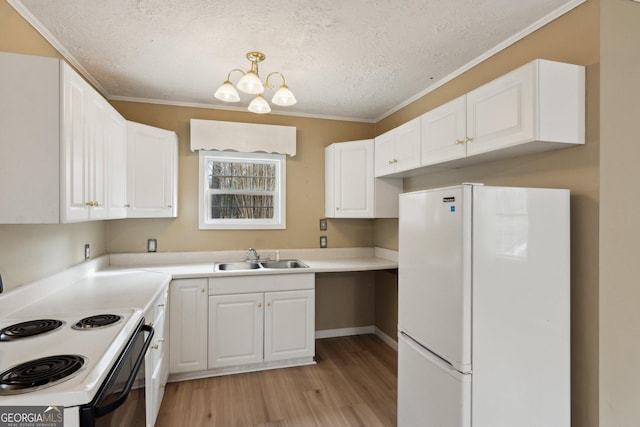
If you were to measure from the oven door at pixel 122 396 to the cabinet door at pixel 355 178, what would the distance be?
2255 millimetres

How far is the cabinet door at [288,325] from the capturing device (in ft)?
9.52

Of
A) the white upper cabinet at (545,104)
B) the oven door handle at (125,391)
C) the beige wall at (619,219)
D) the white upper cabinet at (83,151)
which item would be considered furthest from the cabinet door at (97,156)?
the beige wall at (619,219)

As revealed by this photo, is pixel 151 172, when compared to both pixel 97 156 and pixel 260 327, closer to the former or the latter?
pixel 97 156

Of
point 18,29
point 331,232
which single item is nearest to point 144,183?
point 18,29

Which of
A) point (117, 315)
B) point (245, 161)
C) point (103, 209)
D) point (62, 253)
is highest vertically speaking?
point (245, 161)

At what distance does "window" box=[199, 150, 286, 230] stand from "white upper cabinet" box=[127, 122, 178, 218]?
1.21 feet

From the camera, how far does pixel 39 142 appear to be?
1.44 meters

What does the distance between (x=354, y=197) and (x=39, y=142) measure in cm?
255

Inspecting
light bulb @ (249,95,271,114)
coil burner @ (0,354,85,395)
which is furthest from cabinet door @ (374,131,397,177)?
coil burner @ (0,354,85,395)

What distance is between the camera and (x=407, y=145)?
2736 mm

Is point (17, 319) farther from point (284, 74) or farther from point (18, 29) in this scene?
point (284, 74)

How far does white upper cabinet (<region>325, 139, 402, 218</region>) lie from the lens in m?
3.37

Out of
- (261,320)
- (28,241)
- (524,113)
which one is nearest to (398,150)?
(524,113)

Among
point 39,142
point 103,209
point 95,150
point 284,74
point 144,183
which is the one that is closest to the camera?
point 39,142
